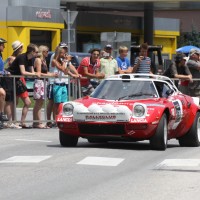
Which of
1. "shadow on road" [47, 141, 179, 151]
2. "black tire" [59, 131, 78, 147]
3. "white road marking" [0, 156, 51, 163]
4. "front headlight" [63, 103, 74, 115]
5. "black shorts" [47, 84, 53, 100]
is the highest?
"front headlight" [63, 103, 74, 115]

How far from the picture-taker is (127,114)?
15484 mm

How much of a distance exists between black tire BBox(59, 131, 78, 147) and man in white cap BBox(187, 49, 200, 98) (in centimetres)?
891

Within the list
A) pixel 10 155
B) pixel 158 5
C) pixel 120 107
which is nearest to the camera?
pixel 10 155

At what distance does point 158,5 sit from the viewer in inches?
2160

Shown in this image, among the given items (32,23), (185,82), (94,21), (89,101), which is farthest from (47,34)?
(89,101)

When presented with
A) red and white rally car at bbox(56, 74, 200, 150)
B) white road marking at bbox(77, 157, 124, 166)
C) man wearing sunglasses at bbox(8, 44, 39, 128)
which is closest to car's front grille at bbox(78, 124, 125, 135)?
red and white rally car at bbox(56, 74, 200, 150)

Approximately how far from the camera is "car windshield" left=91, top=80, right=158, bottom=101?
16.3 meters

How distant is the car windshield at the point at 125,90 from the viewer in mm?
16344

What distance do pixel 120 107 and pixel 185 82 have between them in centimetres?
925

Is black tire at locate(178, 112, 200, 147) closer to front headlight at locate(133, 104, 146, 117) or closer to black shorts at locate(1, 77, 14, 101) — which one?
front headlight at locate(133, 104, 146, 117)

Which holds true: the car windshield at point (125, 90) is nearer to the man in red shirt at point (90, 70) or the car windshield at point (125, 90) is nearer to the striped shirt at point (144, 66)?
the man in red shirt at point (90, 70)

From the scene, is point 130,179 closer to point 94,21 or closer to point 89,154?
point 89,154

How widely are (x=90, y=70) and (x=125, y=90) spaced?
578cm

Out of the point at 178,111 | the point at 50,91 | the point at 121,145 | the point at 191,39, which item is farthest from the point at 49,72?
the point at 191,39
